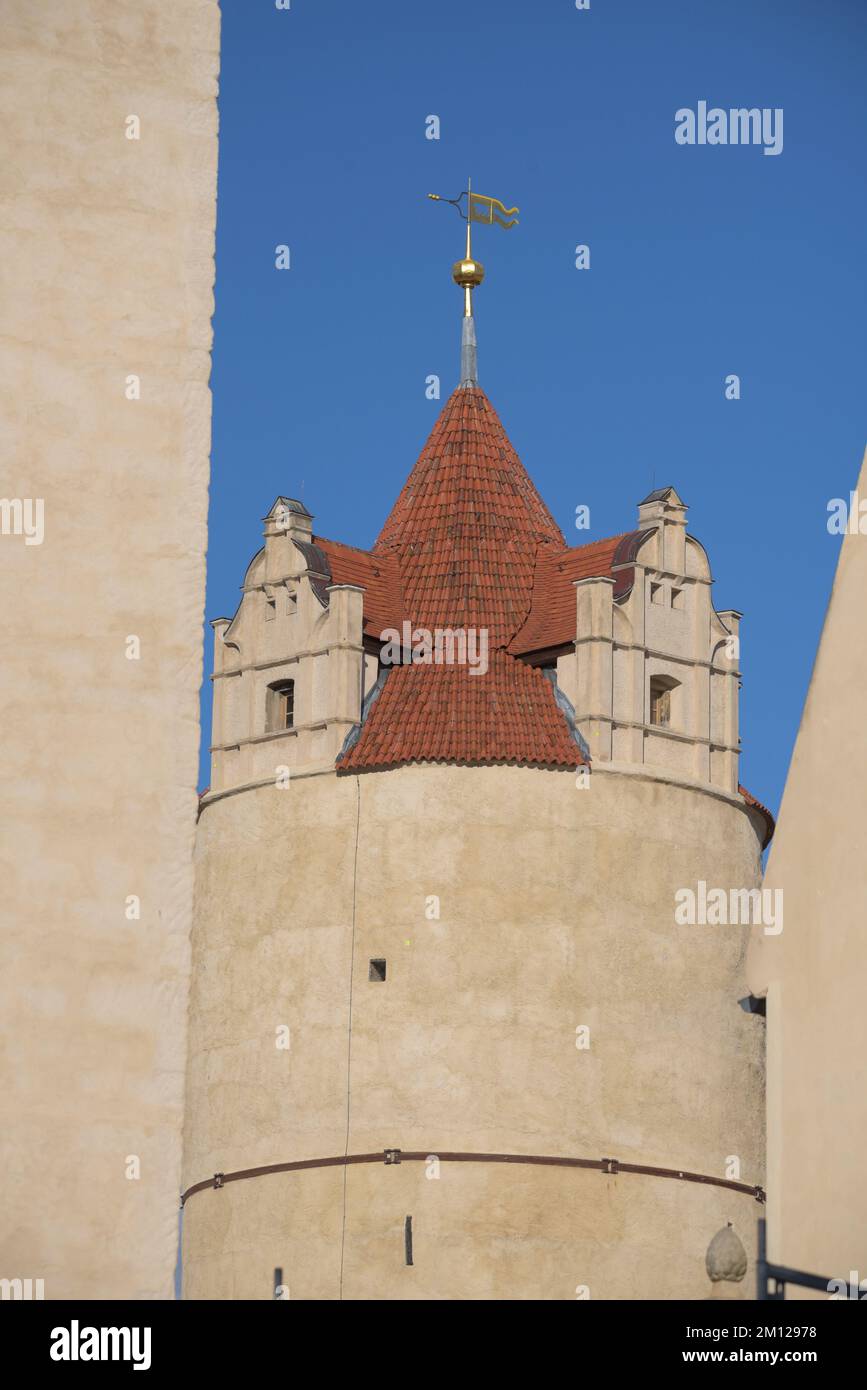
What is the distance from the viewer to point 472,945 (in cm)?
3694

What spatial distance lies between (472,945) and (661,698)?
4.90 m

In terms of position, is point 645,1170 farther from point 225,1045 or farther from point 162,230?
point 162,230

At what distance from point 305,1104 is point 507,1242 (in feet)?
9.73

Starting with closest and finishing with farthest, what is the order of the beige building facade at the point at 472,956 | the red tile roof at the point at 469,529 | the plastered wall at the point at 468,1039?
the plastered wall at the point at 468,1039 → the beige building facade at the point at 472,956 → the red tile roof at the point at 469,529

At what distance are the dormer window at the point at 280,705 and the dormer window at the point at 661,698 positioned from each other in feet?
15.0

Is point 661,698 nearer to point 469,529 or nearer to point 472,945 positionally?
point 469,529

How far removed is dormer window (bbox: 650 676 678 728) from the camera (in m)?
39.8

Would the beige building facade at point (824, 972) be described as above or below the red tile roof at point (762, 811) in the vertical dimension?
below

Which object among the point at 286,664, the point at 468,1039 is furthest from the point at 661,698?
the point at 468,1039

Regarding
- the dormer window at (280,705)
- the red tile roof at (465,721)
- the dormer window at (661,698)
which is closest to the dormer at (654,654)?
the dormer window at (661,698)

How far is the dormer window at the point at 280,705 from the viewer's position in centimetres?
3969

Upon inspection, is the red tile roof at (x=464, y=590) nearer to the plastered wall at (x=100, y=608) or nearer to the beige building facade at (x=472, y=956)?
the beige building facade at (x=472, y=956)

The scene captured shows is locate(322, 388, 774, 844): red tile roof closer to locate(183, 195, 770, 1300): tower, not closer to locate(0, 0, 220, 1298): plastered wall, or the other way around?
locate(183, 195, 770, 1300): tower

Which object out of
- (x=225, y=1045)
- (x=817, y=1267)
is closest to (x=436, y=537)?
(x=225, y=1045)
